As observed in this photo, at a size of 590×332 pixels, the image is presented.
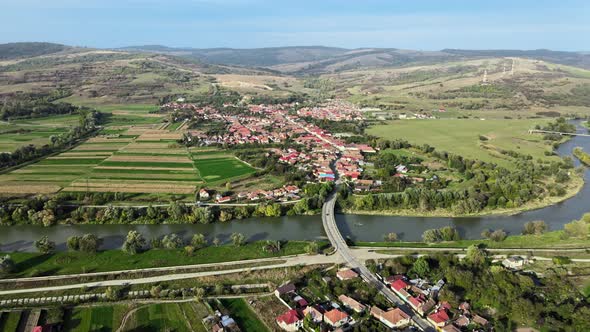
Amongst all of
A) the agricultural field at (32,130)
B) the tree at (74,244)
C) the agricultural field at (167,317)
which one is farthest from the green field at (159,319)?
the agricultural field at (32,130)

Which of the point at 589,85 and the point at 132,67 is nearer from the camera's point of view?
the point at 589,85

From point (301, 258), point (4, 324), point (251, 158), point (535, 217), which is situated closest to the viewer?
point (4, 324)

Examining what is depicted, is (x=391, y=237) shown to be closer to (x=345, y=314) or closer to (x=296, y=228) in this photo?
(x=296, y=228)

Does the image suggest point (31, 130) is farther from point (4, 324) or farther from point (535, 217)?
point (535, 217)

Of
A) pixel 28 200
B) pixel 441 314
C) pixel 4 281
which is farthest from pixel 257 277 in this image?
pixel 28 200

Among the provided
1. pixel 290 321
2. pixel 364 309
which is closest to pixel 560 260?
pixel 364 309

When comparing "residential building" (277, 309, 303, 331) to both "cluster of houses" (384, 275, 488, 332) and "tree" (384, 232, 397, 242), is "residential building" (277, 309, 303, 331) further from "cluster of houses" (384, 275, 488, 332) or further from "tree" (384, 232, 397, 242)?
"tree" (384, 232, 397, 242)

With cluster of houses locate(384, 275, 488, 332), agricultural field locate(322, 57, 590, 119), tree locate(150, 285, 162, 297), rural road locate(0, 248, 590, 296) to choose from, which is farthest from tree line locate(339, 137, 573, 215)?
agricultural field locate(322, 57, 590, 119)
